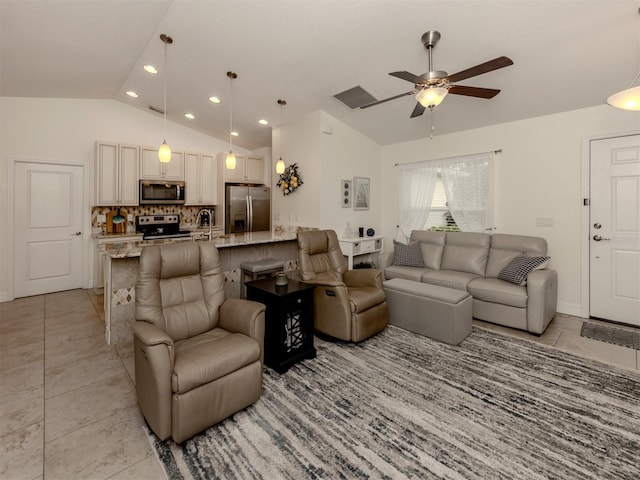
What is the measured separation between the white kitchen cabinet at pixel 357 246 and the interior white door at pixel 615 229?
280 cm

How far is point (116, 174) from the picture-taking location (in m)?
5.05

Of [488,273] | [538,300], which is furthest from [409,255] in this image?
[538,300]

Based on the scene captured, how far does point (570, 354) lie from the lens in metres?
2.87

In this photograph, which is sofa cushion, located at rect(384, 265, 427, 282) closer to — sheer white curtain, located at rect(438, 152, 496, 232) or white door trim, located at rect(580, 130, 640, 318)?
sheer white curtain, located at rect(438, 152, 496, 232)

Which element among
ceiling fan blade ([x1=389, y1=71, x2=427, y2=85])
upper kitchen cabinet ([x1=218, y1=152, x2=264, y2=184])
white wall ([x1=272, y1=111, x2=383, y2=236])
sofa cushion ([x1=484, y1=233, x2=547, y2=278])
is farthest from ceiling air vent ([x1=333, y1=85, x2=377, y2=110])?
upper kitchen cabinet ([x1=218, y1=152, x2=264, y2=184])

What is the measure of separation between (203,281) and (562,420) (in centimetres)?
271

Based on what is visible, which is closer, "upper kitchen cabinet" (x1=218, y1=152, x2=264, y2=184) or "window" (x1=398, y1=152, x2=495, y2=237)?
"window" (x1=398, y1=152, x2=495, y2=237)

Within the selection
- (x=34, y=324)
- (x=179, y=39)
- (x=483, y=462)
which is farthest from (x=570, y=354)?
(x=34, y=324)

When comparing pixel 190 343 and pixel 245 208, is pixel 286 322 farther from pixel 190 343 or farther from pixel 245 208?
pixel 245 208

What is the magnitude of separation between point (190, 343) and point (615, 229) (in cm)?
466

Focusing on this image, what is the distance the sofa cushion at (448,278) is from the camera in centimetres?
380

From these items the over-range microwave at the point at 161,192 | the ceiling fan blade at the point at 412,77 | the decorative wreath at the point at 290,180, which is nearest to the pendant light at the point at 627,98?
the ceiling fan blade at the point at 412,77

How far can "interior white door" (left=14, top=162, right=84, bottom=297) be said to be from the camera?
4.57 metres

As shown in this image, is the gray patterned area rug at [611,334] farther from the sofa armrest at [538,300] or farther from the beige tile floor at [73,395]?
the sofa armrest at [538,300]
